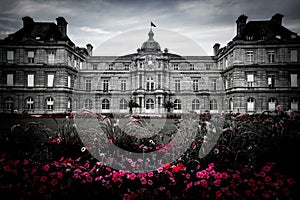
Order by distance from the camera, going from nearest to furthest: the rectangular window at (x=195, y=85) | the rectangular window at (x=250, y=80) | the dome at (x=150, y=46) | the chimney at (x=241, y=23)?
the rectangular window at (x=250, y=80), the chimney at (x=241, y=23), the rectangular window at (x=195, y=85), the dome at (x=150, y=46)

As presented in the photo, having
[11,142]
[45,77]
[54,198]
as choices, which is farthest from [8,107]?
[54,198]

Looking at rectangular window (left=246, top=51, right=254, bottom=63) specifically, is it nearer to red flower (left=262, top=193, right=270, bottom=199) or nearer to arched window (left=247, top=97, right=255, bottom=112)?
arched window (left=247, top=97, right=255, bottom=112)

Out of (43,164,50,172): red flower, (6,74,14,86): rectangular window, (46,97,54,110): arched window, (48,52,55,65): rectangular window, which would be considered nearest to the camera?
(43,164,50,172): red flower

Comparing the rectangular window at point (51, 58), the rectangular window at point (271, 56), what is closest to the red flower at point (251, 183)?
the rectangular window at point (271, 56)

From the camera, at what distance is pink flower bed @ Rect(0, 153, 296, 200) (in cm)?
317

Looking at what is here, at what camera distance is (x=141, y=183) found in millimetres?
3498

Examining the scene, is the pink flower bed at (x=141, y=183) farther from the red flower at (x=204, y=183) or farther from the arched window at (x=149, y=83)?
the arched window at (x=149, y=83)

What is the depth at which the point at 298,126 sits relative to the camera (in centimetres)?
505

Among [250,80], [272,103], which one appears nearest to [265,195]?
[250,80]

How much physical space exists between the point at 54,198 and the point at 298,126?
213 inches

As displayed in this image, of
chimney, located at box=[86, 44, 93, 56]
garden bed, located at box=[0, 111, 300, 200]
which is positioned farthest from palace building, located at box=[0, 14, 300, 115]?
garden bed, located at box=[0, 111, 300, 200]

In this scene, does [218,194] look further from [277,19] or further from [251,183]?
[277,19]

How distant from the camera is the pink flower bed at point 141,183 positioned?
3.17 metres

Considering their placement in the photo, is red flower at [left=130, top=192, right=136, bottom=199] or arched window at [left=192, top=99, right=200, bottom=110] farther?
arched window at [left=192, top=99, right=200, bottom=110]
